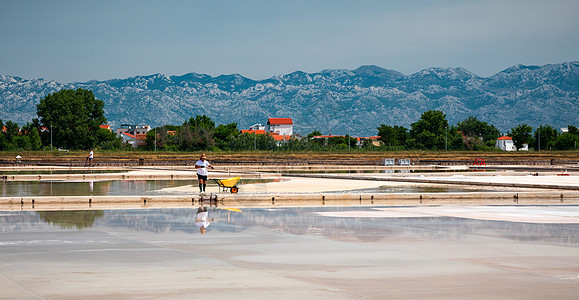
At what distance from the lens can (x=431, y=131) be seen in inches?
6083

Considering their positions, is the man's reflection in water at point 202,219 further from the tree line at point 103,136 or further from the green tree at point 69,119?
the green tree at point 69,119

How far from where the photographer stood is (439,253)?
36.3ft

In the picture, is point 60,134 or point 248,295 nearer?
point 248,295

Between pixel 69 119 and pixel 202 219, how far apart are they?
4738 inches

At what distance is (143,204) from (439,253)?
12.2 m

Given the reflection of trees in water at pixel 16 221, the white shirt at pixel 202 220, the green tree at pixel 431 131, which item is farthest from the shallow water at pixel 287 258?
the green tree at pixel 431 131

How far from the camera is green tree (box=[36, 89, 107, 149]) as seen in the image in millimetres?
130375

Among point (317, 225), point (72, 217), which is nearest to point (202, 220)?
point (317, 225)

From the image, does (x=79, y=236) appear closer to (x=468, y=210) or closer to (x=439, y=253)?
(x=439, y=253)

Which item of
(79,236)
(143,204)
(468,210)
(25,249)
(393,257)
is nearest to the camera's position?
(393,257)

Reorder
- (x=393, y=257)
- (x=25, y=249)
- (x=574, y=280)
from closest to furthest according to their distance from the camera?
1. (x=574, y=280)
2. (x=393, y=257)
3. (x=25, y=249)

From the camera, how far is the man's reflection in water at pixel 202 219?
1488cm

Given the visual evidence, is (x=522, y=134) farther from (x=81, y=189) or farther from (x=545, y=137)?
(x=81, y=189)

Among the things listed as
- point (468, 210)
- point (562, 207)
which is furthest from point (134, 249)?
point (562, 207)
